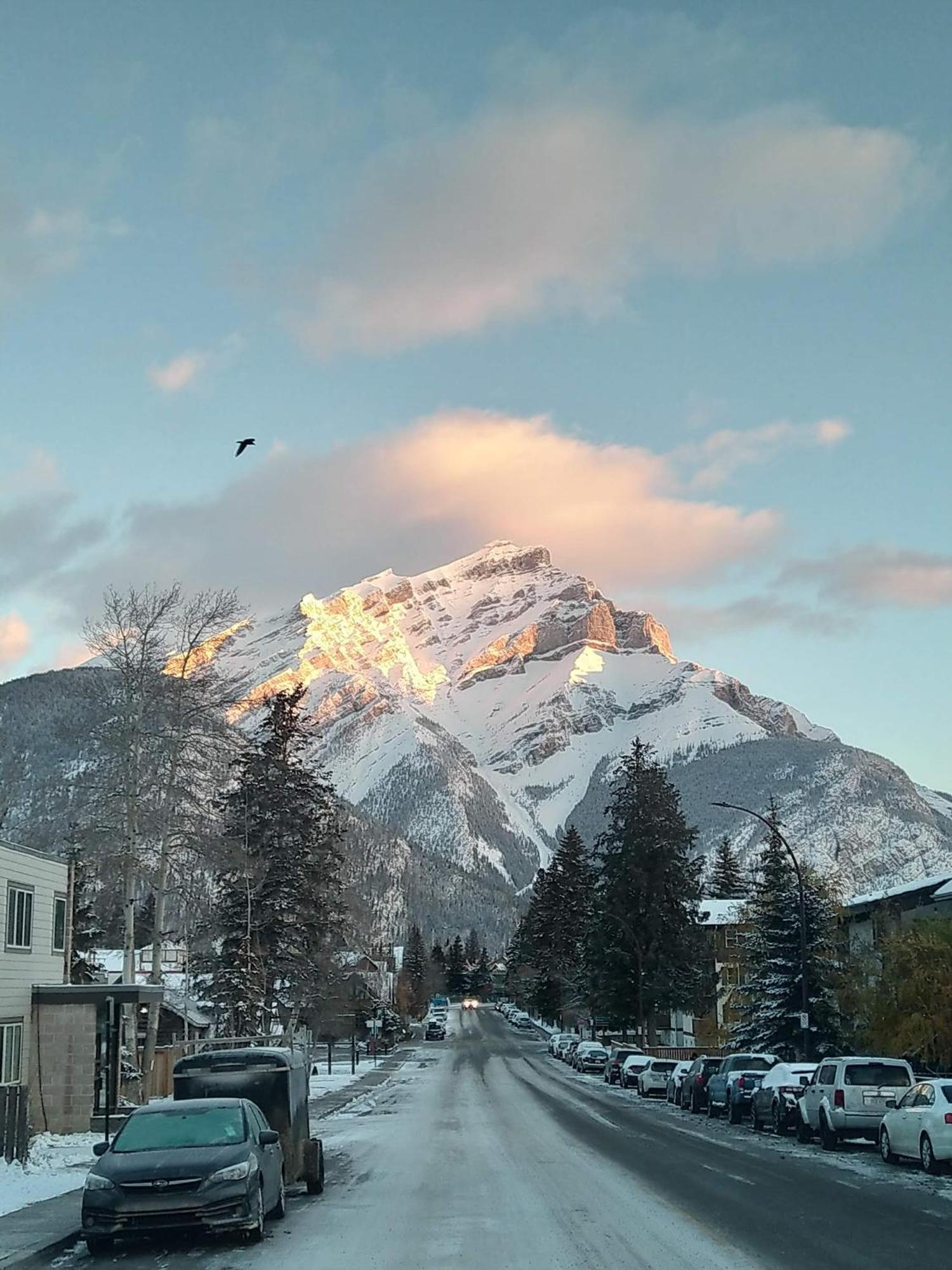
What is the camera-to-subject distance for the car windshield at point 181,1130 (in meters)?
15.2

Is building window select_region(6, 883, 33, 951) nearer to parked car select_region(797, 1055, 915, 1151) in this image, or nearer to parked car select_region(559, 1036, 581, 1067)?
parked car select_region(797, 1055, 915, 1151)

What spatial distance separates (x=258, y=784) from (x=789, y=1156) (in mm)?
32274

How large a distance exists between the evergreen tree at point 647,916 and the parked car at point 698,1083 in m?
27.7

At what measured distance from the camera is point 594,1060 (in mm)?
67688

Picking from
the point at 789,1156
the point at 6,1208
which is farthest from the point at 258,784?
the point at 6,1208

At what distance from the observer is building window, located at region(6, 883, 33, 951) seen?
30422 millimetres

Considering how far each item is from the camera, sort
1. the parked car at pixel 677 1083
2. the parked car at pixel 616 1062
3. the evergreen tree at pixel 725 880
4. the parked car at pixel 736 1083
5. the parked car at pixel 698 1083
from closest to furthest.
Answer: the parked car at pixel 736 1083 < the parked car at pixel 698 1083 < the parked car at pixel 677 1083 < the parked car at pixel 616 1062 < the evergreen tree at pixel 725 880

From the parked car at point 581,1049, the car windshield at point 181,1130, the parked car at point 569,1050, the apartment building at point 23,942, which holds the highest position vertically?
the apartment building at point 23,942

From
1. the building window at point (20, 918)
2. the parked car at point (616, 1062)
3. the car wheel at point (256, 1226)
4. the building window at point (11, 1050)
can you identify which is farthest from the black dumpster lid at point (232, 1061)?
the parked car at point (616, 1062)

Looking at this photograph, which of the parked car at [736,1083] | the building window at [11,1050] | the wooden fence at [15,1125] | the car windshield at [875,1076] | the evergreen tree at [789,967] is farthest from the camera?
the evergreen tree at [789,967]

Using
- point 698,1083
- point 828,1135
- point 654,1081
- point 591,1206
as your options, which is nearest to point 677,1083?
point 698,1083

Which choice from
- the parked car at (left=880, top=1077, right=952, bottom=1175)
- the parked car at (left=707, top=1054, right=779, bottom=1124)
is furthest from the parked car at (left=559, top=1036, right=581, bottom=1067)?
the parked car at (left=880, top=1077, right=952, bottom=1175)

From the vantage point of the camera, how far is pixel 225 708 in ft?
138

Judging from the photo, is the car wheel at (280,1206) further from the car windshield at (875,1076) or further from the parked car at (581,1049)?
the parked car at (581,1049)
